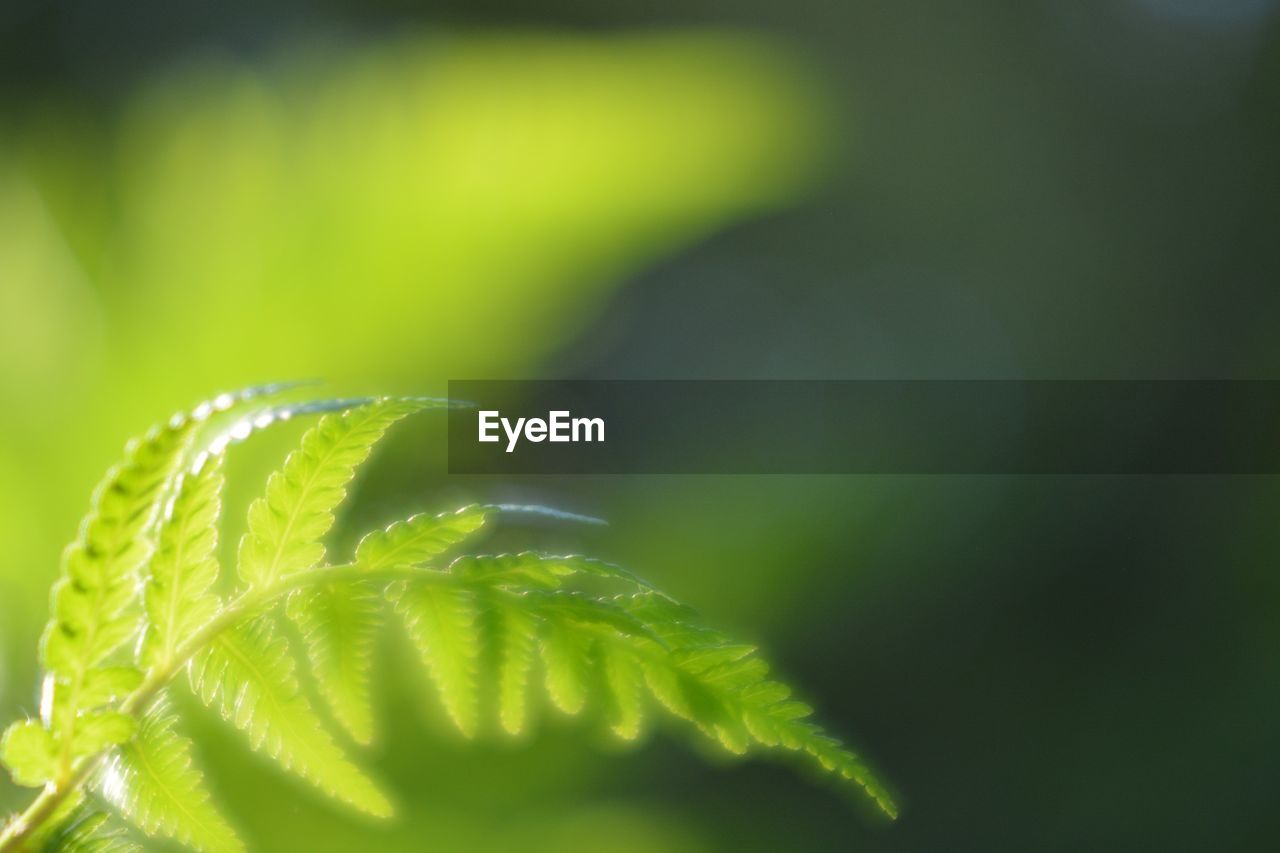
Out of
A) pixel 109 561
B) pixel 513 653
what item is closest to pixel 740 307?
pixel 513 653

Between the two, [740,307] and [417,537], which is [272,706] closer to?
[417,537]

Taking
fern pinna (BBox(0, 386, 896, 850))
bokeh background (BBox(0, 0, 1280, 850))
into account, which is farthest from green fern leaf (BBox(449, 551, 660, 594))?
bokeh background (BBox(0, 0, 1280, 850))

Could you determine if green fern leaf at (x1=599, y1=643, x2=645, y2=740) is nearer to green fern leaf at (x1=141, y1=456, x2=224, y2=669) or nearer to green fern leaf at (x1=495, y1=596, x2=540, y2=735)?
green fern leaf at (x1=495, y1=596, x2=540, y2=735)

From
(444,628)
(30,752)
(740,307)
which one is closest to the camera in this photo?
(30,752)

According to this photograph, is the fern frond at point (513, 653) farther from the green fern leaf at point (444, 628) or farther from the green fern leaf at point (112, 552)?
the green fern leaf at point (112, 552)

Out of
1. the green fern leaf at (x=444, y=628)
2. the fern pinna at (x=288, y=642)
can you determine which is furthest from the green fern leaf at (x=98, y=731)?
the green fern leaf at (x=444, y=628)

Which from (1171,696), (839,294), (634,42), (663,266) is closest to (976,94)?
(839,294)

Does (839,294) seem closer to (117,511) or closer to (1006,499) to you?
(1006,499)
